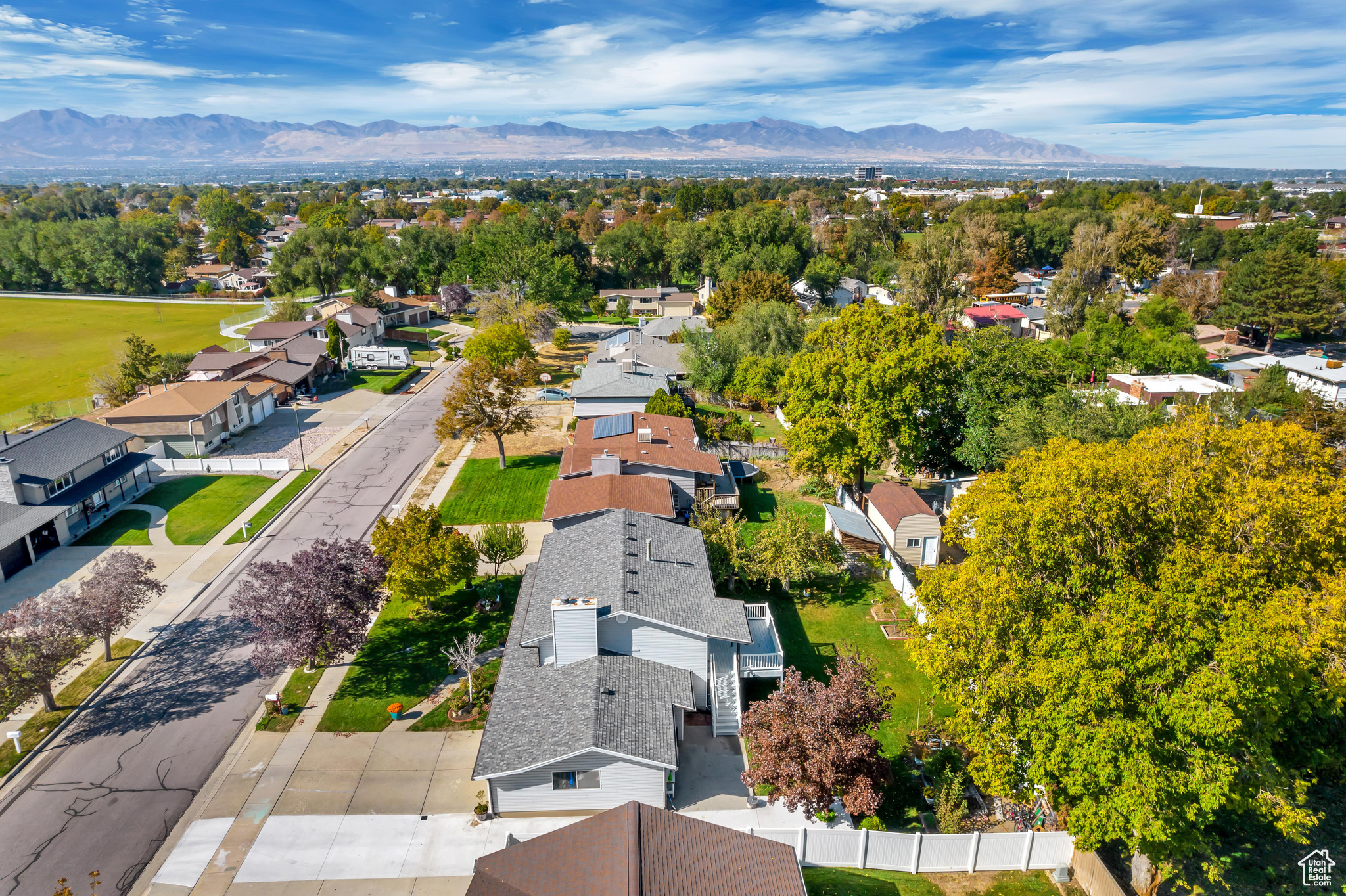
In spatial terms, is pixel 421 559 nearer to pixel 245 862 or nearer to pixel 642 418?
pixel 245 862

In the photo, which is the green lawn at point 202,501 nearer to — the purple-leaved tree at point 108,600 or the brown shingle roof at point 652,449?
the purple-leaved tree at point 108,600

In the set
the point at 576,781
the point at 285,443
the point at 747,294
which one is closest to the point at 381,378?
the point at 285,443

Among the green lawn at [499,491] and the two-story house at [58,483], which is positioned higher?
the two-story house at [58,483]

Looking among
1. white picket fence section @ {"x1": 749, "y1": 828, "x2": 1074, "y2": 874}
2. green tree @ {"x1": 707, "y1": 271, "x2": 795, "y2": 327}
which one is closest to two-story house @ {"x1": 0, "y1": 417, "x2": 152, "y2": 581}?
white picket fence section @ {"x1": 749, "y1": 828, "x2": 1074, "y2": 874}

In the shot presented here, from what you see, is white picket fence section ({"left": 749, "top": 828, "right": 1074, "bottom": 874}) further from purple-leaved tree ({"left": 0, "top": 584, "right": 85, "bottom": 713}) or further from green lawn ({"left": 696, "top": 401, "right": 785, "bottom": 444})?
green lawn ({"left": 696, "top": 401, "right": 785, "bottom": 444})

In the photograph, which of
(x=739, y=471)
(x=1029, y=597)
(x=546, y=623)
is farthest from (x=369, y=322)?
(x=1029, y=597)

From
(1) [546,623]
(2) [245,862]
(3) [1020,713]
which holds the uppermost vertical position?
(3) [1020,713]

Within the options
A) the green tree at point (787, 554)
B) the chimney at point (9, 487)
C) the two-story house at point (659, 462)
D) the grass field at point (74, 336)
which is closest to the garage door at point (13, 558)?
the chimney at point (9, 487)
